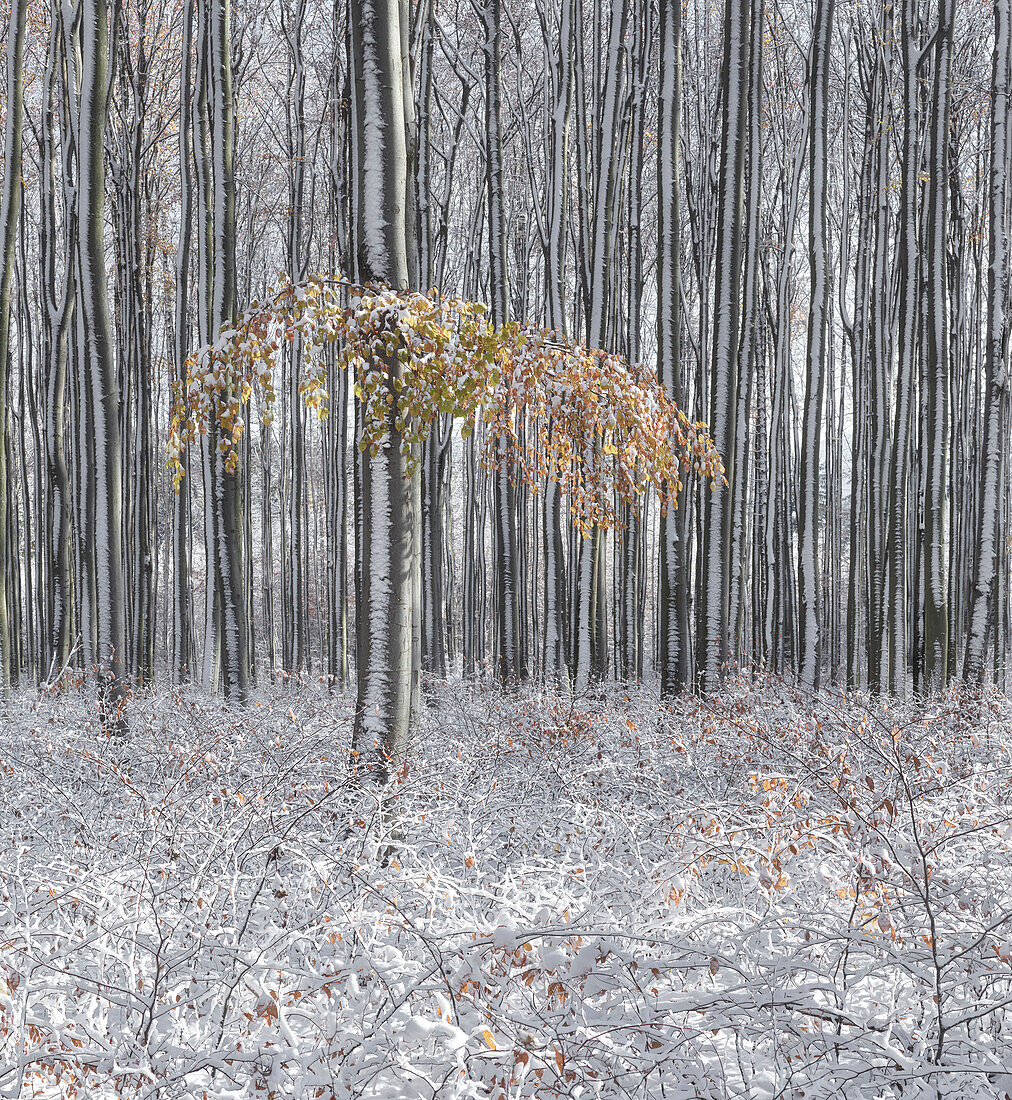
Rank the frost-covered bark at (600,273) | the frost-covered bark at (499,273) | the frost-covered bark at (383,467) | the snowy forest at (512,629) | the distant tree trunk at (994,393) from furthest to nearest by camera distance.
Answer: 1. the frost-covered bark at (499,273)
2. the frost-covered bark at (600,273)
3. the distant tree trunk at (994,393)
4. the frost-covered bark at (383,467)
5. the snowy forest at (512,629)

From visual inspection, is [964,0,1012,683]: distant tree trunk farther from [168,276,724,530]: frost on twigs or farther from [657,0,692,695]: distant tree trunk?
[168,276,724,530]: frost on twigs

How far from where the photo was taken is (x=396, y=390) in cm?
546

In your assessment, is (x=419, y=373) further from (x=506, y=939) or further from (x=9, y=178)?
(x=9, y=178)

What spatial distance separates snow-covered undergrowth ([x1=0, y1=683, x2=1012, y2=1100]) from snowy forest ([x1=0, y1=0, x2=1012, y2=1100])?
0.12 ft

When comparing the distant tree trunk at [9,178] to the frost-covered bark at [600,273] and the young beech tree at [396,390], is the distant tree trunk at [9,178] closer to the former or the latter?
the young beech tree at [396,390]

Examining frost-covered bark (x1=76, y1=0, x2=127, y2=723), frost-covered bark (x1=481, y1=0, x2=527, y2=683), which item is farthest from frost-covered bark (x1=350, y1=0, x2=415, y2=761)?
frost-covered bark (x1=481, y1=0, x2=527, y2=683)

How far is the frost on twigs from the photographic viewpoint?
16.2 feet

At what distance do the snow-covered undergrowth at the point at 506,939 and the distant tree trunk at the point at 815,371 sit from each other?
14.7 feet

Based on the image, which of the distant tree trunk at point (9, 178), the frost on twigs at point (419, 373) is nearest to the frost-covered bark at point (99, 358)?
the distant tree trunk at point (9, 178)

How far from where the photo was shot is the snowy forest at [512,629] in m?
2.73

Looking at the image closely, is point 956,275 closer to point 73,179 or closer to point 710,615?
point 710,615

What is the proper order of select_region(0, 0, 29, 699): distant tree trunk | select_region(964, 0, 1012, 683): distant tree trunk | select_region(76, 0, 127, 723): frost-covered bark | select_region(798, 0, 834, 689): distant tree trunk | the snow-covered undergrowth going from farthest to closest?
select_region(798, 0, 834, 689): distant tree trunk → select_region(964, 0, 1012, 683): distant tree trunk → select_region(0, 0, 29, 699): distant tree trunk → select_region(76, 0, 127, 723): frost-covered bark → the snow-covered undergrowth

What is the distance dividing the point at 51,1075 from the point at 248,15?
1585 cm

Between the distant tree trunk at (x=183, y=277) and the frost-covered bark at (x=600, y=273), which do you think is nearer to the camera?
the frost-covered bark at (x=600, y=273)
